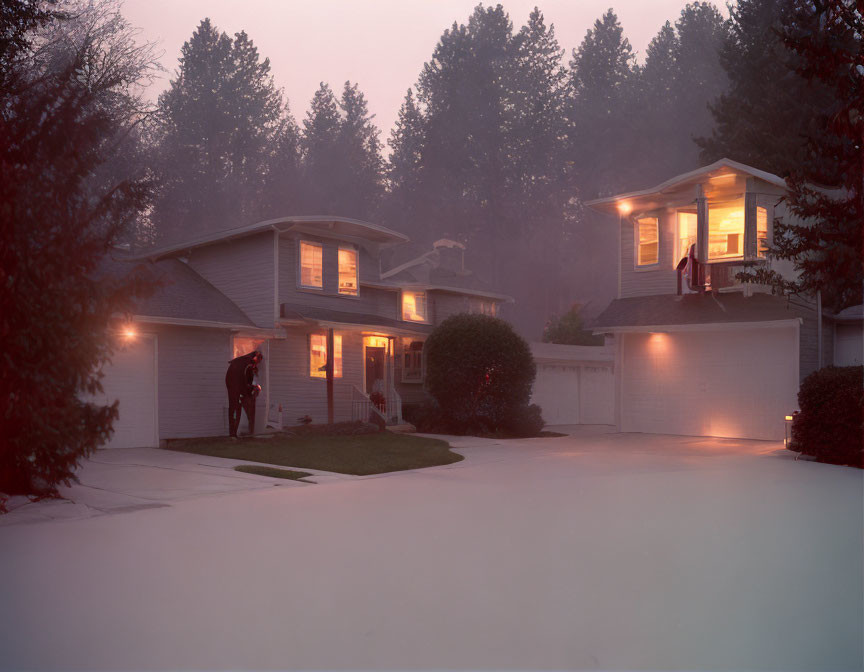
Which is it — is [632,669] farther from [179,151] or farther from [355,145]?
[355,145]

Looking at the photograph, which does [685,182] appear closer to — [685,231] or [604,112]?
[685,231]

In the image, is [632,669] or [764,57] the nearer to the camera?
[632,669]

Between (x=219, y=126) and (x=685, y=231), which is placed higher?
(x=219, y=126)

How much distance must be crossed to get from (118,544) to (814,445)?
13.6 metres

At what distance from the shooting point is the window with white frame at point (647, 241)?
23.2 meters

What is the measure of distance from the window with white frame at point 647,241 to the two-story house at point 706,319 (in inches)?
1.2

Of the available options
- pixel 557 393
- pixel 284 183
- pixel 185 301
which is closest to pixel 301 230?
pixel 185 301

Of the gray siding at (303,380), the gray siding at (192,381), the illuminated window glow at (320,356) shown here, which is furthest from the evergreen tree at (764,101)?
the gray siding at (192,381)

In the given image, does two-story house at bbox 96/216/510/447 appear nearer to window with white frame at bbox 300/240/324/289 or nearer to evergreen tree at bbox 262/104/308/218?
window with white frame at bbox 300/240/324/289

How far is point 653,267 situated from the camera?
23.3 meters

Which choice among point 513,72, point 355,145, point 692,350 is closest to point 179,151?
point 355,145

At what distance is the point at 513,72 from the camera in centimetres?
6056

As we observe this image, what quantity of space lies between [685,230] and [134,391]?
A: 15.3 m

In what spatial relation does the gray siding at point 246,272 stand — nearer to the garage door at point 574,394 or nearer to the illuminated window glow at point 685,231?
the garage door at point 574,394
